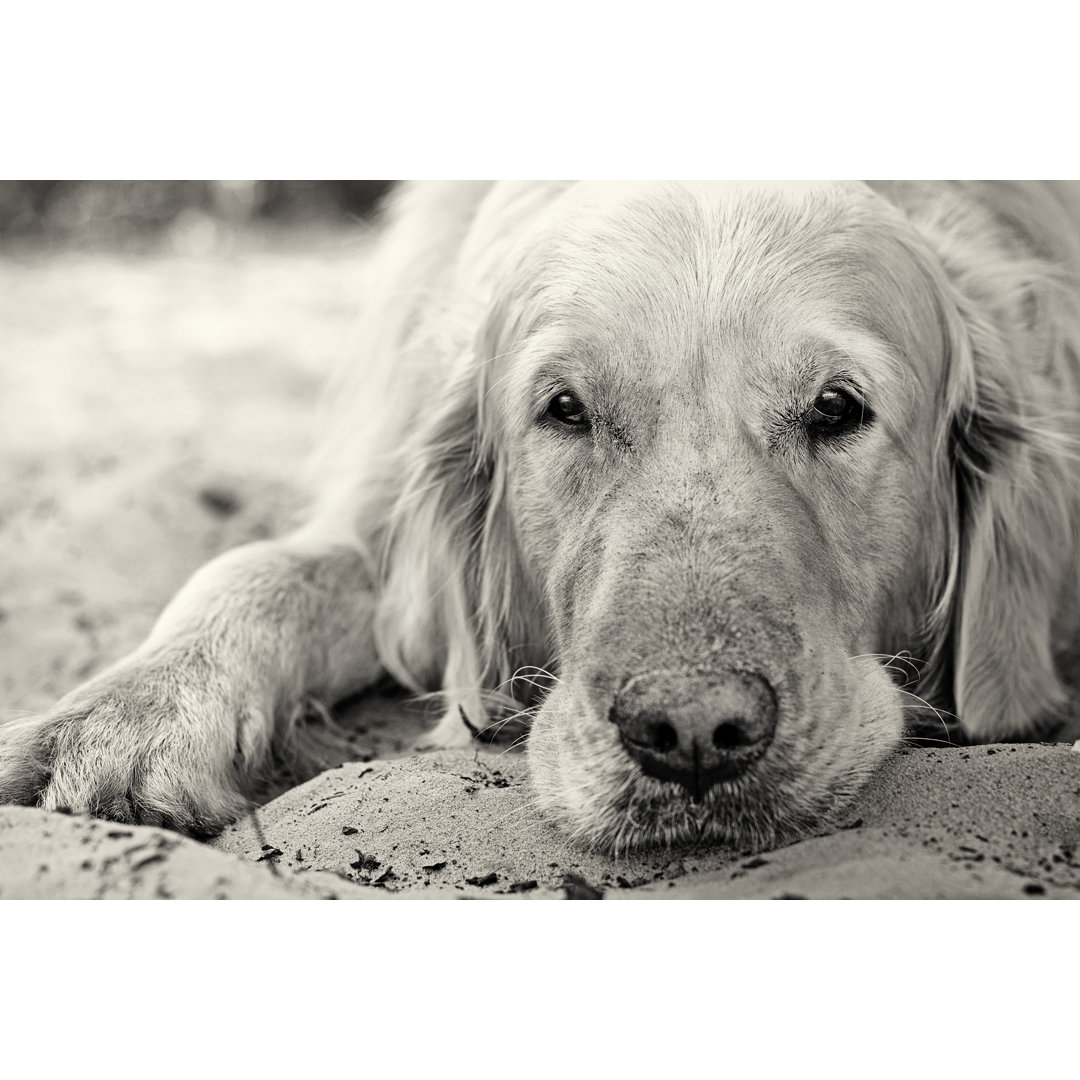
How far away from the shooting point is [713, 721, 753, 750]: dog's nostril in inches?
→ 84.3

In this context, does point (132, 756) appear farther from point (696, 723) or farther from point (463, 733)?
point (696, 723)

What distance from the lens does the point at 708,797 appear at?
7.28 feet

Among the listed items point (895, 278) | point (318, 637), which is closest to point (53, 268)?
point (318, 637)

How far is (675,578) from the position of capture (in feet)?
7.64

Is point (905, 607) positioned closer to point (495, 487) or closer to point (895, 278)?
point (895, 278)

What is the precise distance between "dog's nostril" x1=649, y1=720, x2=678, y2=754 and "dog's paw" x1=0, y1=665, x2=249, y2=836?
3.15 feet

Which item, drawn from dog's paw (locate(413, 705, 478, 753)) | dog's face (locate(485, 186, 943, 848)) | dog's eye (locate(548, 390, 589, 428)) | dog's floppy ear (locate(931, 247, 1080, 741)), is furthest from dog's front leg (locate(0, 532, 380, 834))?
dog's floppy ear (locate(931, 247, 1080, 741))

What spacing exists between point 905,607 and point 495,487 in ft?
3.19

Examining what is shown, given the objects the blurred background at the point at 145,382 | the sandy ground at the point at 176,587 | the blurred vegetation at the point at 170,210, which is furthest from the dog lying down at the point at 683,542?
the blurred vegetation at the point at 170,210

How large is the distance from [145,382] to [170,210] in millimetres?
1359

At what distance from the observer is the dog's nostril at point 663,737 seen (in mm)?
2141

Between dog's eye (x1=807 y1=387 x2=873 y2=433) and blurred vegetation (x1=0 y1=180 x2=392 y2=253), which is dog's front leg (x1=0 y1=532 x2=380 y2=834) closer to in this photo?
dog's eye (x1=807 y1=387 x2=873 y2=433)

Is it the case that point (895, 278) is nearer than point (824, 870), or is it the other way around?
point (824, 870)

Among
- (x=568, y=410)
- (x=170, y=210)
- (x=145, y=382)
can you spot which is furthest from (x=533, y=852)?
(x=170, y=210)
